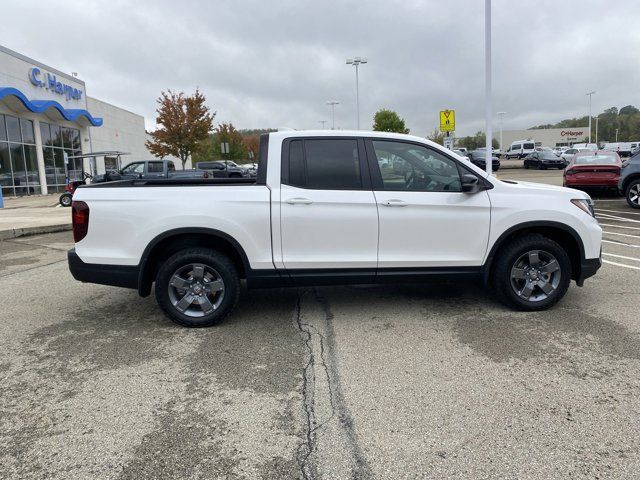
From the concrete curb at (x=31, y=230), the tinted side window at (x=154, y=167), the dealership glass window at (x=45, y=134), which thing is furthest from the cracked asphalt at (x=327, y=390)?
the dealership glass window at (x=45, y=134)

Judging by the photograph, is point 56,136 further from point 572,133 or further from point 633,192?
point 572,133

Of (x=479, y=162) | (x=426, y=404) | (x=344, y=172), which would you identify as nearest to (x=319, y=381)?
(x=426, y=404)

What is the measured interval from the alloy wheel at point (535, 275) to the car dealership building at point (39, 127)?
22906 mm

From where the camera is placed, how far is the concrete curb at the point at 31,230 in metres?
11.2

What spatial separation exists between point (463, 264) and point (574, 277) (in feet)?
4.11

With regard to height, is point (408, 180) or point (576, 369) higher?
point (408, 180)

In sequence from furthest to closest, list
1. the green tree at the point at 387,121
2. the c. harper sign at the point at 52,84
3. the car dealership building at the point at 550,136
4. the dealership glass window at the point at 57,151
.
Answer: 1. the car dealership building at the point at 550,136
2. the green tree at the point at 387,121
3. the dealership glass window at the point at 57,151
4. the c. harper sign at the point at 52,84

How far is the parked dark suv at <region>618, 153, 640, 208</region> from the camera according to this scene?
13.1 m

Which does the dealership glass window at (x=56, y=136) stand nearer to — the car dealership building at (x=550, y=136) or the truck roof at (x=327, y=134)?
the truck roof at (x=327, y=134)

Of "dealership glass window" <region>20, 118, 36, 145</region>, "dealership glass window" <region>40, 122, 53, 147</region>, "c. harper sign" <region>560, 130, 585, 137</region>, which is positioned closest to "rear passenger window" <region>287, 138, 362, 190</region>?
"dealership glass window" <region>20, 118, 36, 145</region>

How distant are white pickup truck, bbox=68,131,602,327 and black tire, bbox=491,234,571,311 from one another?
0.04ft

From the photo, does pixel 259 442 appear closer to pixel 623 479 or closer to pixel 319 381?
pixel 319 381

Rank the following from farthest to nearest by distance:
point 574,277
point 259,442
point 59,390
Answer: point 574,277 → point 59,390 → point 259,442

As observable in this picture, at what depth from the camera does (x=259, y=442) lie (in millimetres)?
2848
